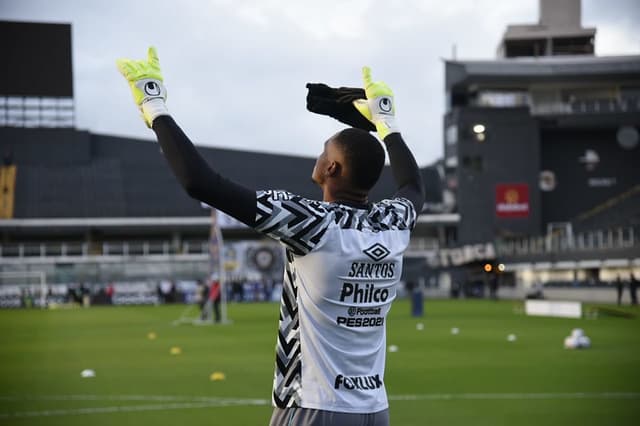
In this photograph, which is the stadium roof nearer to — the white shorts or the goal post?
the goal post

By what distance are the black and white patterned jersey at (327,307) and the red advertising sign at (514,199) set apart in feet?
261

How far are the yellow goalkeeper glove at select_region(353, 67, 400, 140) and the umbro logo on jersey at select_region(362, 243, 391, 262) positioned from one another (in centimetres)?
97

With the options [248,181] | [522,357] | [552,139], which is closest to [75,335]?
[522,357]

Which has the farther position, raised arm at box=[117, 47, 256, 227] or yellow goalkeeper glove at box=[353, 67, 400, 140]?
yellow goalkeeper glove at box=[353, 67, 400, 140]

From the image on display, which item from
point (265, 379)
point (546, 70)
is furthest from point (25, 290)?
point (265, 379)

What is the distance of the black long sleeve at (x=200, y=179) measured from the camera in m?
3.54

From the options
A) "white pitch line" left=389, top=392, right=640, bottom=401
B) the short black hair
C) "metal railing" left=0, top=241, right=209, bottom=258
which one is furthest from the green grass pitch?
"metal railing" left=0, top=241, right=209, bottom=258

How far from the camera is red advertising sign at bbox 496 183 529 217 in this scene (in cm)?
8200

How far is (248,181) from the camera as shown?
98.7m

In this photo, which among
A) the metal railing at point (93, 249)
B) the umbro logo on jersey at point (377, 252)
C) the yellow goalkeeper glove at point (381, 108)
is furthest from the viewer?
the metal railing at point (93, 249)

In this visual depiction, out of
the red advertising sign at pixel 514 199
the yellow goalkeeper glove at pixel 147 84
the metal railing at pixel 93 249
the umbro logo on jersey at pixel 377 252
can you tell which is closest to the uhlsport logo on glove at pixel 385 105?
the umbro logo on jersey at pixel 377 252

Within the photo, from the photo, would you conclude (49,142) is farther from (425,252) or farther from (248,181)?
(425,252)

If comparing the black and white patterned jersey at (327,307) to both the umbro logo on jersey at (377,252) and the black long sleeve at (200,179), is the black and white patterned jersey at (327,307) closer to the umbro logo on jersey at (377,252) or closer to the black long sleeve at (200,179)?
the umbro logo on jersey at (377,252)

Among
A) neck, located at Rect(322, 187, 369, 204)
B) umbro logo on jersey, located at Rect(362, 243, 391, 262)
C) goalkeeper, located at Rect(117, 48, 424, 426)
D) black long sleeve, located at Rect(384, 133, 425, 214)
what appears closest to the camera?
goalkeeper, located at Rect(117, 48, 424, 426)
